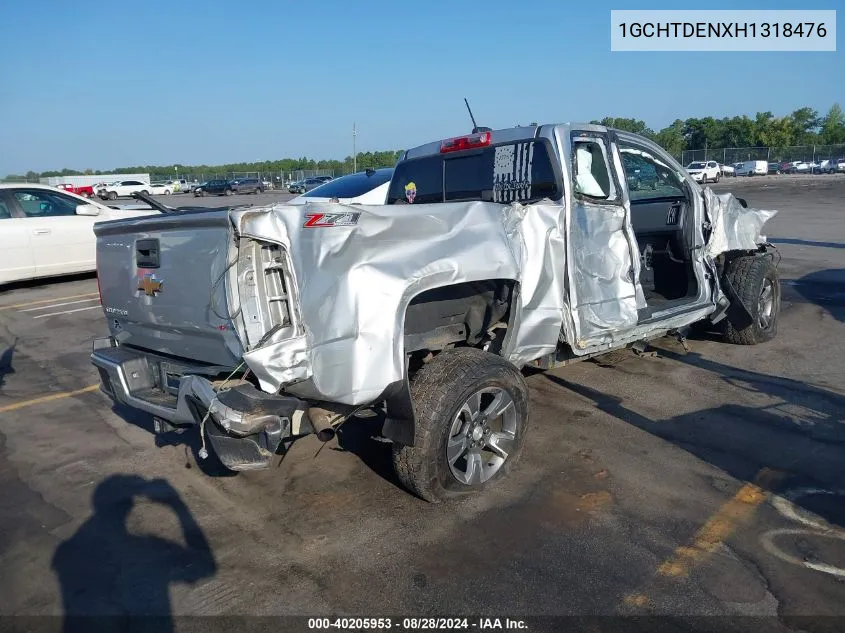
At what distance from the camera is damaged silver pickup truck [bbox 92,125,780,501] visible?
10.6ft

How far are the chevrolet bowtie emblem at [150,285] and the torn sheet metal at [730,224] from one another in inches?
183

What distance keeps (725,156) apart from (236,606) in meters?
66.5

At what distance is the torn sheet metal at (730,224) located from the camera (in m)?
6.20

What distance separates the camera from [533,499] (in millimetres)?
3846

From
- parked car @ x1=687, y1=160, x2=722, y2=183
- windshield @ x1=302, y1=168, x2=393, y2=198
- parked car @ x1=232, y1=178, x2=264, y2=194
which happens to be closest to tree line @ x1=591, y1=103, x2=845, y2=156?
parked car @ x1=687, y1=160, x2=722, y2=183

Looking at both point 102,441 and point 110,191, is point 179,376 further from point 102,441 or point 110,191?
point 110,191

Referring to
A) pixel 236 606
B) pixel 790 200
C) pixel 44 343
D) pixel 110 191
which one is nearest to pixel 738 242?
pixel 236 606

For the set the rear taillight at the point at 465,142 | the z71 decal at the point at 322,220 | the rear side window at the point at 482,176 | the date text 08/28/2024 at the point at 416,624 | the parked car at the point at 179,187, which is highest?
the parked car at the point at 179,187

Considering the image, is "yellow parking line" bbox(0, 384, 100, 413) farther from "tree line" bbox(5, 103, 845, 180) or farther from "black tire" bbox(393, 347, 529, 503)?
"tree line" bbox(5, 103, 845, 180)

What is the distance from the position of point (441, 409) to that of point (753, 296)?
4.29 metres

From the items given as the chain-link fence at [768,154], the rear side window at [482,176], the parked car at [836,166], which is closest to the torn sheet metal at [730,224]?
the rear side window at [482,176]

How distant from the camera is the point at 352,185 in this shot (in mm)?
10781

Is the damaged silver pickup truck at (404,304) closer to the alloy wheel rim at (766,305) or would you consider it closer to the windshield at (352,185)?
the alloy wheel rim at (766,305)

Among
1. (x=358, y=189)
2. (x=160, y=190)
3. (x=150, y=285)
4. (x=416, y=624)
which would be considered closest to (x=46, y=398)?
→ (x=150, y=285)
